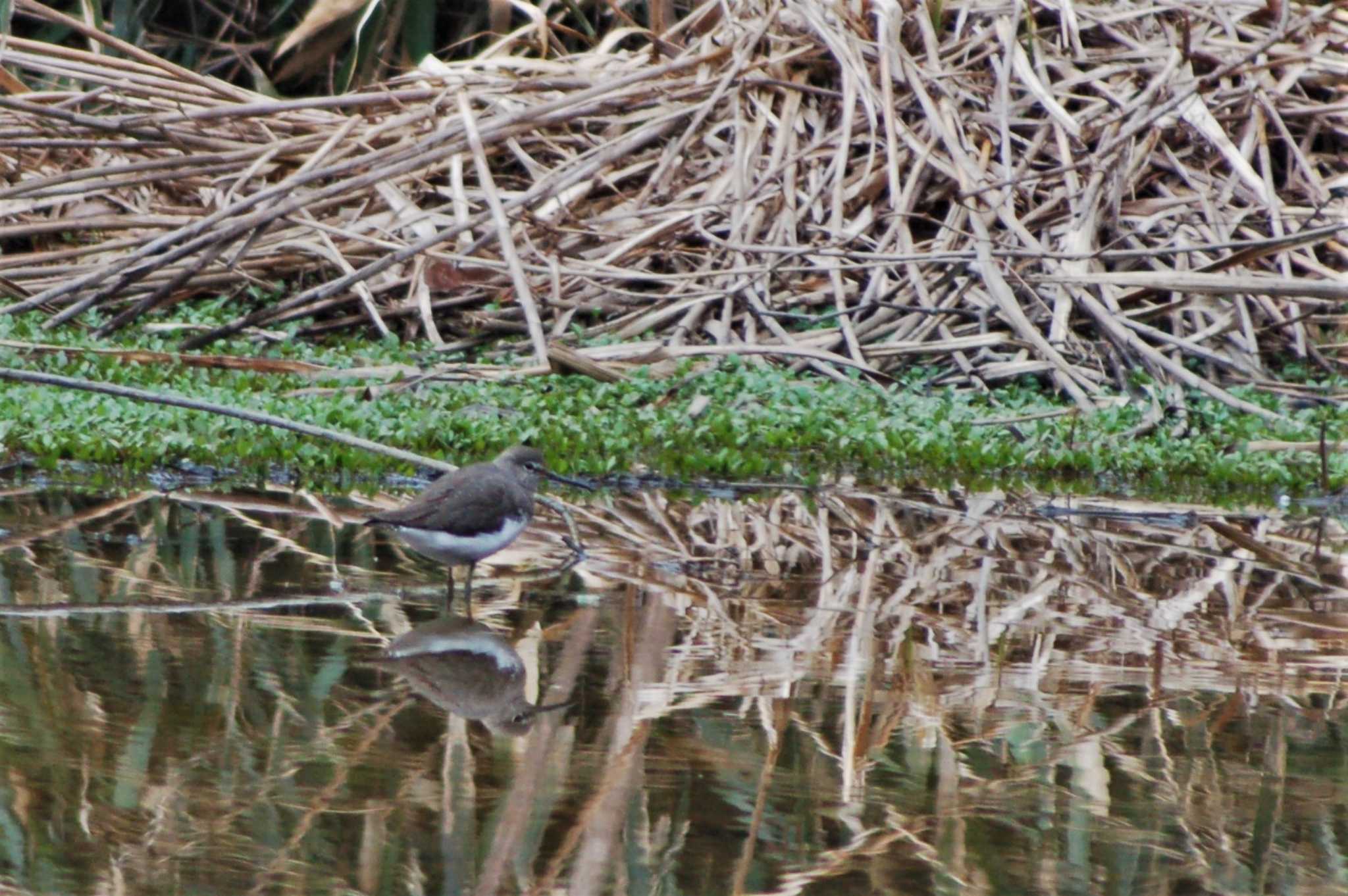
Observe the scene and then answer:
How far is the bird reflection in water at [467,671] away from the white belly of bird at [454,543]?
0.26 meters

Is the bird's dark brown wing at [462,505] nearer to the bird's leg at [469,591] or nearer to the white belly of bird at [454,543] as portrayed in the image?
the white belly of bird at [454,543]

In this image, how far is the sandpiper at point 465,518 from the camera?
6.29 metres

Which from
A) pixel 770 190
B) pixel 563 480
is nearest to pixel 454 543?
pixel 563 480

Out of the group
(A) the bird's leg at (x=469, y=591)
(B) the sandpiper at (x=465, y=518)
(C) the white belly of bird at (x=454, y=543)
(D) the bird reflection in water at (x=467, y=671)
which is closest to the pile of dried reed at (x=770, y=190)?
(B) the sandpiper at (x=465, y=518)

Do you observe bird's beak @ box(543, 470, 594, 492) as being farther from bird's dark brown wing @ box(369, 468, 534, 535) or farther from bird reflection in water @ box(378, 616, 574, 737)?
bird reflection in water @ box(378, 616, 574, 737)

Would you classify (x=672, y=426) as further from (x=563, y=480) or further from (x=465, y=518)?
(x=465, y=518)

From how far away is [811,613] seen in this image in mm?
6340

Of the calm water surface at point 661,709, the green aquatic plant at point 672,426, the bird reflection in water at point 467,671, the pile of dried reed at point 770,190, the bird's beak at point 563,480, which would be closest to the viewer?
the calm water surface at point 661,709

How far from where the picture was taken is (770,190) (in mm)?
12188

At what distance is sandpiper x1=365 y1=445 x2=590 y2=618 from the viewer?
20.6 ft

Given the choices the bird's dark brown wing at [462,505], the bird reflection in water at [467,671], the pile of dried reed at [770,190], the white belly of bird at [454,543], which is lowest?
the bird reflection in water at [467,671]

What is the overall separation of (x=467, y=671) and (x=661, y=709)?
0.68m


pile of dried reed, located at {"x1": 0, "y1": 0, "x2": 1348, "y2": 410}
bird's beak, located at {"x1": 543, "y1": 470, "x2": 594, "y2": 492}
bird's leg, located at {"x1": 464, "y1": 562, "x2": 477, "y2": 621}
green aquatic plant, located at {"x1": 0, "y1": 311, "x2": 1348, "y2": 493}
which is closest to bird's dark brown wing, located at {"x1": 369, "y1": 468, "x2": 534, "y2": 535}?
bird's leg, located at {"x1": 464, "y1": 562, "x2": 477, "y2": 621}

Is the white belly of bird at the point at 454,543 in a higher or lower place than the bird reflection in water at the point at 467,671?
higher
